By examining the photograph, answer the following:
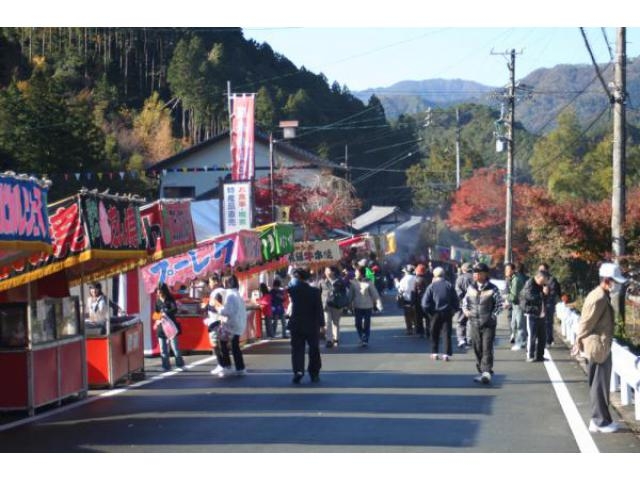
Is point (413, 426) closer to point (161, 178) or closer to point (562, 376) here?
point (562, 376)

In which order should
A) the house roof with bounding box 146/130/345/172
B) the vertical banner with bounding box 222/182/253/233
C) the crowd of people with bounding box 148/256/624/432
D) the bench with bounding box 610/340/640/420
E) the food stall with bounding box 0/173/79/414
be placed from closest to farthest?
the food stall with bounding box 0/173/79/414 → the crowd of people with bounding box 148/256/624/432 → the bench with bounding box 610/340/640/420 → the vertical banner with bounding box 222/182/253/233 → the house roof with bounding box 146/130/345/172

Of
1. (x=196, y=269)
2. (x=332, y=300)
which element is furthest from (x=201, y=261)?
(x=332, y=300)

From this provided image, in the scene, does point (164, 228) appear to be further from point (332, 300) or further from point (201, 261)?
point (332, 300)

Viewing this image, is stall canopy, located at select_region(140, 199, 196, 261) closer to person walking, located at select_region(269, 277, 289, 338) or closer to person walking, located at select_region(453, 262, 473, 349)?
person walking, located at select_region(453, 262, 473, 349)

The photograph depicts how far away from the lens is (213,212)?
1652 inches

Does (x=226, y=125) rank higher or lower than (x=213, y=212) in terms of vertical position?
higher

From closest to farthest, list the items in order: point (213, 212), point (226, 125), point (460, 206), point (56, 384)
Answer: point (56, 384)
point (213, 212)
point (460, 206)
point (226, 125)

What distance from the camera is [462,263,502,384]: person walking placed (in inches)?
619

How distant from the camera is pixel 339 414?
12602 mm

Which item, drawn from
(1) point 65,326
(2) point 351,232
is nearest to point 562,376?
(1) point 65,326

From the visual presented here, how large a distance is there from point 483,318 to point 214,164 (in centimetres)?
5325

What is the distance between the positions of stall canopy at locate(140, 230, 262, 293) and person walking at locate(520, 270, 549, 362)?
7518 millimetres

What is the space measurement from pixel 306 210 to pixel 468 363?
1570 inches

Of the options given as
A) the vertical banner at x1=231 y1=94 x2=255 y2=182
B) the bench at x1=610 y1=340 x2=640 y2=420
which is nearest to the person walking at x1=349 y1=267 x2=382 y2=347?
the bench at x1=610 y1=340 x2=640 y2=420
